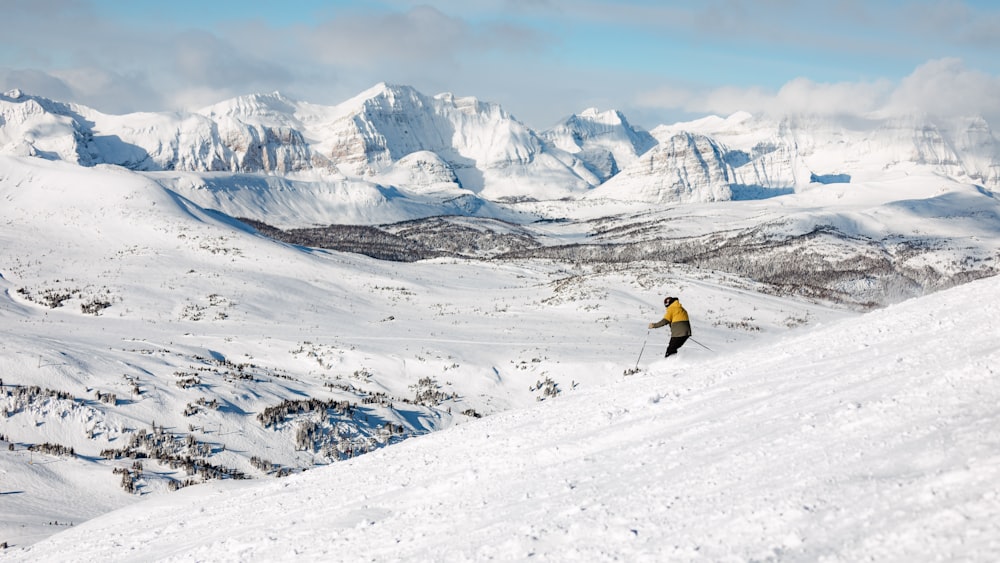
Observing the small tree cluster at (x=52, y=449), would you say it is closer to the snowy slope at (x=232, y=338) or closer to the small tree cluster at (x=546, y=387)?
the snowy slope at (x=232, y=338)

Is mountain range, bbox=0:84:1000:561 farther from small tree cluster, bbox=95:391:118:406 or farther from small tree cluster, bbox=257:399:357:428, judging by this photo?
small tree cluster, bbox=95:391:118:406

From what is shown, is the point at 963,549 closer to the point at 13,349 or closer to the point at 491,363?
the point at 13,349

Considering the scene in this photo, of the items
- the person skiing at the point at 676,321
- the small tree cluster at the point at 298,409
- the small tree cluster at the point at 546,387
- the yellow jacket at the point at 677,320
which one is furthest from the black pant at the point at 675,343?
the small tree cluster at the point at 546,387

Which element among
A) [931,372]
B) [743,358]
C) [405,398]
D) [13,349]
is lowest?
[405,398]

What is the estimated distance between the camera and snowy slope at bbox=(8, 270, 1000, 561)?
28.6 ft

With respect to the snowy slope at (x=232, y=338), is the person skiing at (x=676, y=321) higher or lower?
higher

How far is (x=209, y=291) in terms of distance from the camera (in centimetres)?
7206

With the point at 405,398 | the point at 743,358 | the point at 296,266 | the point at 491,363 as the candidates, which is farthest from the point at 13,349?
the point at 296,266

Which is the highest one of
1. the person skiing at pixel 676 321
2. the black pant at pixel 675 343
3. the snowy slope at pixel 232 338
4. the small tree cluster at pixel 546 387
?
the person skiing at pixel 676 321

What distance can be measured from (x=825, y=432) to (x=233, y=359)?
149 feet

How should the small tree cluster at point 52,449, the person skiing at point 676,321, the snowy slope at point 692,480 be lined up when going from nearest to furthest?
the snowy slope at point 692,480
the person skiing at point 676,321
the small tree cluster at point 52,449

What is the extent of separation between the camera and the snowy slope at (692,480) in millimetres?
8727

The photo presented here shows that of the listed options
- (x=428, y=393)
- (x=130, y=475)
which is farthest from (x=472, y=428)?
(x=428, y=393)

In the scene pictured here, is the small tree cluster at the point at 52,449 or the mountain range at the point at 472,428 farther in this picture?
A: the small tree cluster at the point at 52,449
